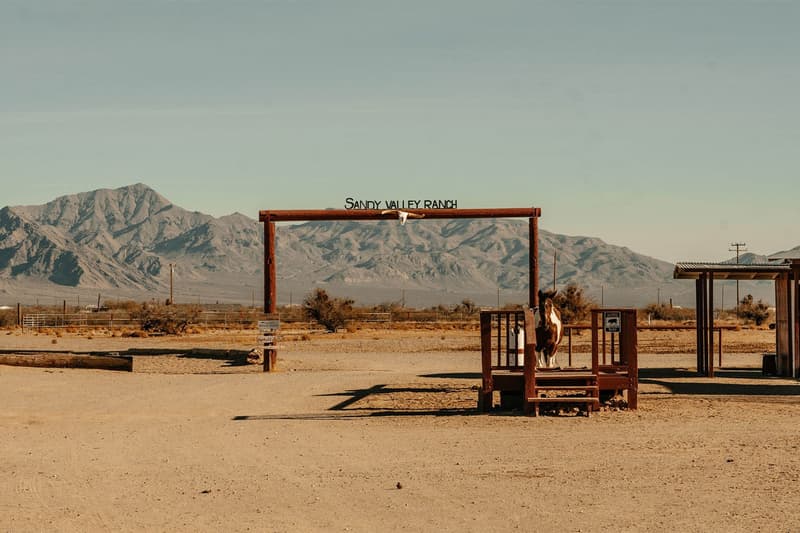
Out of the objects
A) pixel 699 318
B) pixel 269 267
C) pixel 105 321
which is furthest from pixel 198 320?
pixel 699 318

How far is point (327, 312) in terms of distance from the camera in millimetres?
67312

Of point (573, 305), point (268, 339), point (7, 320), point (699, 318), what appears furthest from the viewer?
point (7, 320)

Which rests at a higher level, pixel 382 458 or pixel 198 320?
pixel 198 320

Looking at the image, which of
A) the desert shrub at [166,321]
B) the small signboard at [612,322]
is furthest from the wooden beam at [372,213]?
the desert shrub at [166,321]

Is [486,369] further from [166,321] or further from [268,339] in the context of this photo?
[166,321]

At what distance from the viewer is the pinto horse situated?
72.9ft

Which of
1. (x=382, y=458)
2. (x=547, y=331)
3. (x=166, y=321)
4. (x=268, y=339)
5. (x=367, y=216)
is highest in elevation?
(x=367, y=216)

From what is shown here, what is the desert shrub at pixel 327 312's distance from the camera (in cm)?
6631

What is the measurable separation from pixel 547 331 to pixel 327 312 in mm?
45548

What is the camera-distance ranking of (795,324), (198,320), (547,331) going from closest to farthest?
(547,331), (795,324), (198,320)

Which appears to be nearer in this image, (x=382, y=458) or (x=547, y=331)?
(x=382, y=458)

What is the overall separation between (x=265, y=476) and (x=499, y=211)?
918 inches

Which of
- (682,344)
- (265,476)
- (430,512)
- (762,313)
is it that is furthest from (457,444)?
(762,313)

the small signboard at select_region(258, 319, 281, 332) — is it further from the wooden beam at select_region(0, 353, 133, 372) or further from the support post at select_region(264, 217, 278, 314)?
the support post at select_region(264, 217, 278, 314)
